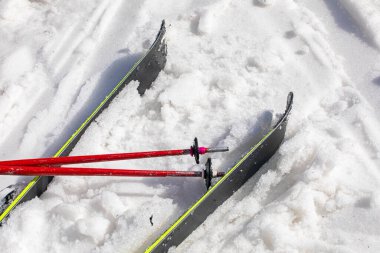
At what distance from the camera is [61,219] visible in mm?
3250

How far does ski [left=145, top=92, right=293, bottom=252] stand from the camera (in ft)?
10.1

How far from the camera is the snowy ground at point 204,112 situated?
3.18 metres

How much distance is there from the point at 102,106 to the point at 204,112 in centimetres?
90

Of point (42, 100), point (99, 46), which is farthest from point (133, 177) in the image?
point (99, 46)

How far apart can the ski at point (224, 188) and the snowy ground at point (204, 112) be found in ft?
0.28

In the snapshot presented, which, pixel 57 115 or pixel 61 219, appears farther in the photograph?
pixel 57 115

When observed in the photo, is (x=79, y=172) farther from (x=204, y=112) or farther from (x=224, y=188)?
(x=204, y=112)

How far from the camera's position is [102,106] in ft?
12.7

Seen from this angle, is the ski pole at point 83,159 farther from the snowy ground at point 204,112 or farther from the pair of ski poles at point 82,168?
the snowy ground at point 204,112

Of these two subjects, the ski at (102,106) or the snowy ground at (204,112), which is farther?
the ski at (102,106)

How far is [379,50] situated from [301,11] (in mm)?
939

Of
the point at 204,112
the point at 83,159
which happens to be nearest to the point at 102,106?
the point at 83,159

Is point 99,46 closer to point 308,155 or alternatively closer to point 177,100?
point 177,100

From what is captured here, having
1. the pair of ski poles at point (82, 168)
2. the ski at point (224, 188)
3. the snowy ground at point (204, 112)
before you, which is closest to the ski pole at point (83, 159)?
the pair of ski poles at point (82, 168)
